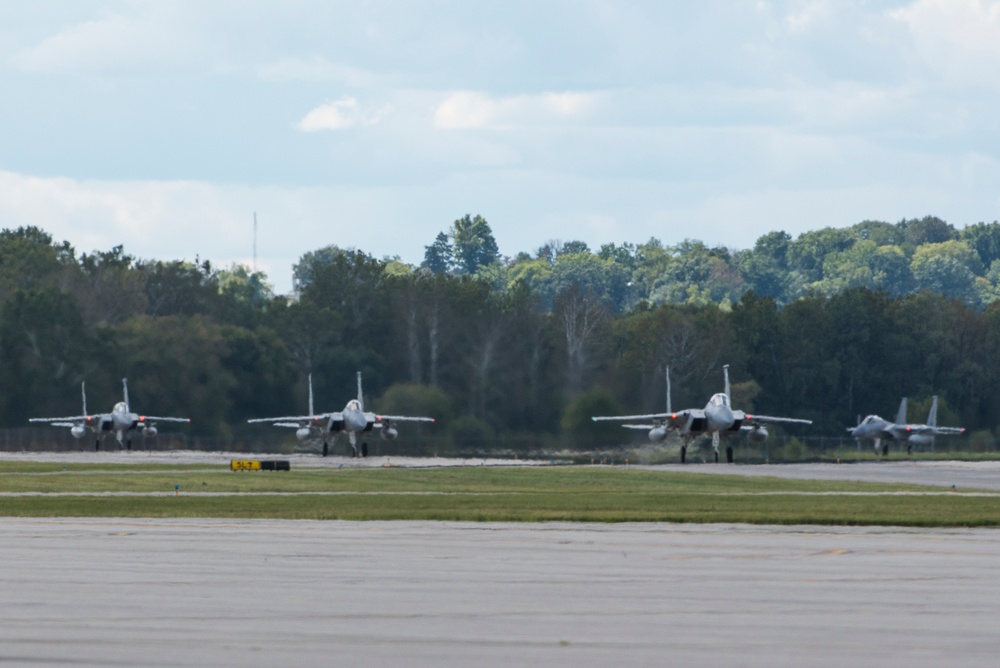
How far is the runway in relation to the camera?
12.9m

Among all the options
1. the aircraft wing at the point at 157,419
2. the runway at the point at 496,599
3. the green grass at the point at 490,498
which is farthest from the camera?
the aircraft wing at the point at 157,419

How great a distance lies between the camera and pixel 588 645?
43.7 feet

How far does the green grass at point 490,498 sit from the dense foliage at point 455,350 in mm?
34203

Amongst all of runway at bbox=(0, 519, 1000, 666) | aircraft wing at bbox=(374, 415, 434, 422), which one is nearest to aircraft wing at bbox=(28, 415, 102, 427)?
aircraft wing at bbox=(374, 415, 434, 422)

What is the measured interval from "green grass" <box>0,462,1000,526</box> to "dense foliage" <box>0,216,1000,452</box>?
3420 cm

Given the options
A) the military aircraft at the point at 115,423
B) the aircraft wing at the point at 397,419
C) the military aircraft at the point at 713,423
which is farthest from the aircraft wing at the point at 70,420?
the military aircraft at the point at 713,423

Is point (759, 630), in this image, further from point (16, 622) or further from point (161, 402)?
point (161, 402)

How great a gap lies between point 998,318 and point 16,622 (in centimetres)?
12935

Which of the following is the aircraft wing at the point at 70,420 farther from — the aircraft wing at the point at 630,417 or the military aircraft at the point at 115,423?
the aircraft wing at the point at 630,417

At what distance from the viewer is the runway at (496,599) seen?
42.4ft

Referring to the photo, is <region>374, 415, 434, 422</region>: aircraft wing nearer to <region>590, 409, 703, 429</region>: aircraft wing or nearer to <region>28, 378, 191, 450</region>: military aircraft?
<region>590, 409, 703, 429</region>: aircraft wing

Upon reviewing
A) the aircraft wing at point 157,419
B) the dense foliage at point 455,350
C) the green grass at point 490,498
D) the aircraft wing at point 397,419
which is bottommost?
the green grass at point 490,498

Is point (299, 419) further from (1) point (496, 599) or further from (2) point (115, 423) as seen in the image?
(1) point (496, 599)

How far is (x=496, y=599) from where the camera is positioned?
16.5 metres
